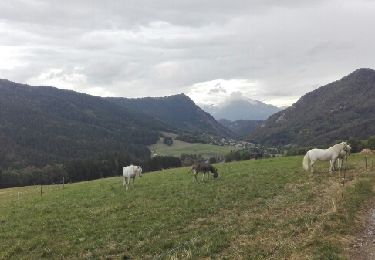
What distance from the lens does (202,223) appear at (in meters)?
24.1

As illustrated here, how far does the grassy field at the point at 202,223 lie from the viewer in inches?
740

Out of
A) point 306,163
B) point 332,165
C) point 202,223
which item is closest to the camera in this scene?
point 202,223

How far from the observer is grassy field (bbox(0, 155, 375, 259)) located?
18.8 metres

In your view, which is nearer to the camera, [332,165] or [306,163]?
[332,165]

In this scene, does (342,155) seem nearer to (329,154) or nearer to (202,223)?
(329,154)

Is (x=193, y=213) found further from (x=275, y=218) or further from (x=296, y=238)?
(x=296, y=238)

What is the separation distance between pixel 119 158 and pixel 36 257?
159m

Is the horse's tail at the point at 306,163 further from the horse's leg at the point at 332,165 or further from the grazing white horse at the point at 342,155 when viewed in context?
the grazing white horse at the point at 342,155

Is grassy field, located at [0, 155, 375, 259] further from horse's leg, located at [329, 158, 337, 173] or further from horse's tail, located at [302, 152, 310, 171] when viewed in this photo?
horse's tail, located at [302, 152, 310, 171]

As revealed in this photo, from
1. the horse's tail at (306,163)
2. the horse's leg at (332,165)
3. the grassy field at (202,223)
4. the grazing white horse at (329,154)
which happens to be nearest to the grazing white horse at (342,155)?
the grazing white horse at (329,154)

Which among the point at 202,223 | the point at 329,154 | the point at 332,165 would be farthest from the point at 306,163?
the point at 202,223

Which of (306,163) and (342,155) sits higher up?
(342,155)

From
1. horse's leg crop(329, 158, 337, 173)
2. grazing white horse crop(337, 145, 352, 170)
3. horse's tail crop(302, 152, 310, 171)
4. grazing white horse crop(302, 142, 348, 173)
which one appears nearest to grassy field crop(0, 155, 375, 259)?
horse's leg crop(329, 158, 337, 173)

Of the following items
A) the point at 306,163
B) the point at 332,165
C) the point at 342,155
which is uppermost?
the point at 342,155
